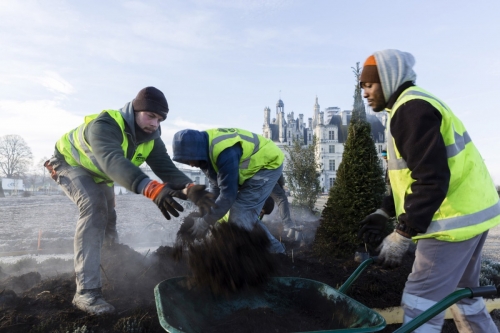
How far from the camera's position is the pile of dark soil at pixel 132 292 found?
99.2 inches

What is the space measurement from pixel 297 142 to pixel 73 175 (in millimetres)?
9275

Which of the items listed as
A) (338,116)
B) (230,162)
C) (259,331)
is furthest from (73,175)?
(338,116)

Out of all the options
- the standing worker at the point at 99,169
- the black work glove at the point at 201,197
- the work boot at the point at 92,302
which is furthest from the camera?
the work boot at the point at 92,302

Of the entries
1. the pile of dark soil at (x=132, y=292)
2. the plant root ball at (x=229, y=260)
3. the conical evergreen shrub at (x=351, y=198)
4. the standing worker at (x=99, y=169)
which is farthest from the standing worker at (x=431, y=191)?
the conical evergreen shrub at (x=351, y=198)

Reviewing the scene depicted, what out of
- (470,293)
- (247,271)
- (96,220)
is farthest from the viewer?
(96,220)

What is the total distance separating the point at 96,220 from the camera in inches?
117

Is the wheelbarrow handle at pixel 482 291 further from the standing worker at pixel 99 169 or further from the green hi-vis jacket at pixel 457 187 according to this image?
the standing worker at pixel 99 169

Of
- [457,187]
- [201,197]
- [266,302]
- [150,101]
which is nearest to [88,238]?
[201,197]

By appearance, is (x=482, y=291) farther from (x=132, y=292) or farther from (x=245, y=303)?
(x=132, y=292)

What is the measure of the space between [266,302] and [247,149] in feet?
5.43

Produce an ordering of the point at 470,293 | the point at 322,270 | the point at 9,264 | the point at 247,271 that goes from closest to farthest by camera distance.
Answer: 1. the point at 470,293
2. the point at 247,271
3. the point at 322,270
4. the point at 9,264

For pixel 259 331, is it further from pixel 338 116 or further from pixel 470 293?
pixel 338 116

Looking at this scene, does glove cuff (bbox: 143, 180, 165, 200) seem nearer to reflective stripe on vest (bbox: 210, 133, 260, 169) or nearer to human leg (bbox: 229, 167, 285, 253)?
reflective stripe on vest (bbox: 210, 133, 260, 169)

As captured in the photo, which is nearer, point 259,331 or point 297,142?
point 259,331
